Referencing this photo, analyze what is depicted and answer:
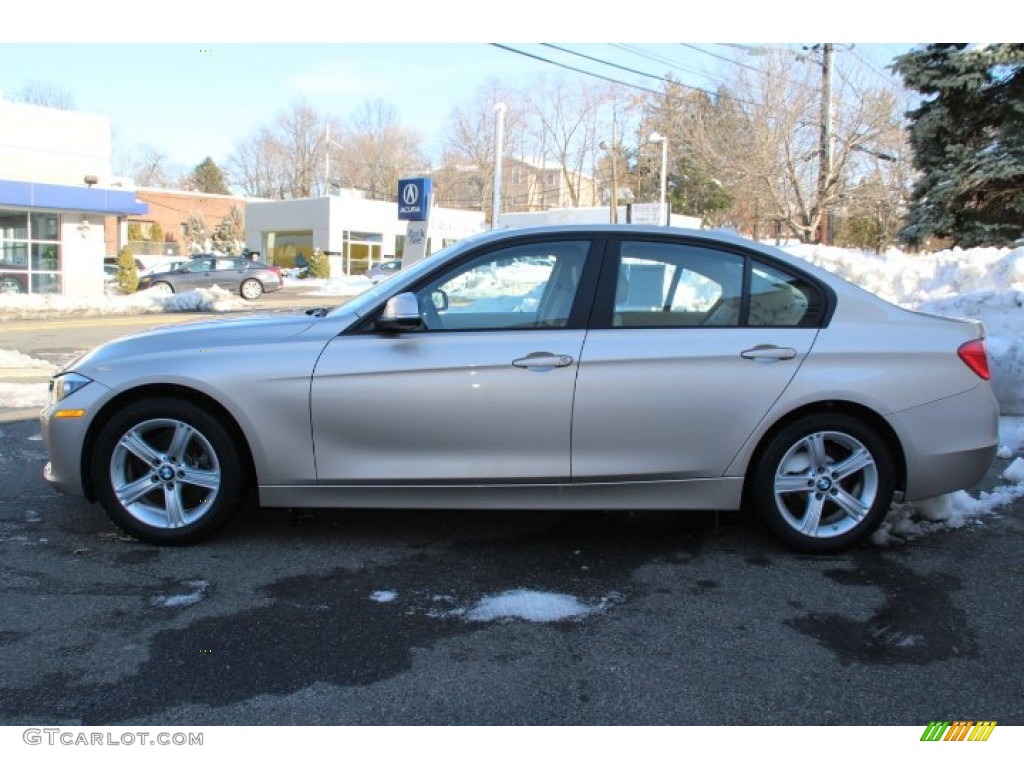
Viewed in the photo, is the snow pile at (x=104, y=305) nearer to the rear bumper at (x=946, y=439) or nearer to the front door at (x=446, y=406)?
the front door at (x=446, y=406)

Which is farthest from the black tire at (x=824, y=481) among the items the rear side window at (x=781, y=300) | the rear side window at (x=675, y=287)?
the rear side window at (x=675, y=287)

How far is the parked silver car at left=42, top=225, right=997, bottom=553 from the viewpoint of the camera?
398 centimetres

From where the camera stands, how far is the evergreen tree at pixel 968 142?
13.4 metres

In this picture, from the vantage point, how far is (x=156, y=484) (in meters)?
4.10

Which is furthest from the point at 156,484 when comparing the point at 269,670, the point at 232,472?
the point at 269,670

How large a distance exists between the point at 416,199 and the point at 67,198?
581 inches

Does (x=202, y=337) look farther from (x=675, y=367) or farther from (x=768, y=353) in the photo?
(x=768, y=353)

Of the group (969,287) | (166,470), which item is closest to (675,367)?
(166,470)

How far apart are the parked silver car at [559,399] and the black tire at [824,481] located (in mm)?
11

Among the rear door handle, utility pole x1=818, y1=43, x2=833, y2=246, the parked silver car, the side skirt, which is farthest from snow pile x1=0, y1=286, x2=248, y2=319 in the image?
the rear door handle

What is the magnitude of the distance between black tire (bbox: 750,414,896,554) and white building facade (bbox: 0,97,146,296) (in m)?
22.9

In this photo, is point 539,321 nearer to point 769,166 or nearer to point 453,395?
point 453,395

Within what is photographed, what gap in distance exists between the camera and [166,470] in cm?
409

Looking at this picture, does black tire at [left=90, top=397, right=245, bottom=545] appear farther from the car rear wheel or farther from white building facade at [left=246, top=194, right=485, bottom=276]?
white building facade at [left=246, top=194, right=485, bottom=276]
